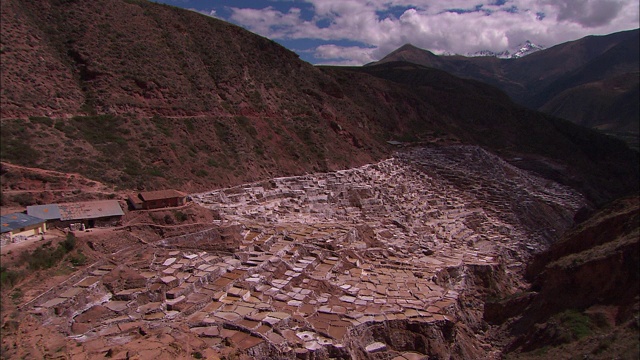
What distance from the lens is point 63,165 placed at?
1873 centimetres

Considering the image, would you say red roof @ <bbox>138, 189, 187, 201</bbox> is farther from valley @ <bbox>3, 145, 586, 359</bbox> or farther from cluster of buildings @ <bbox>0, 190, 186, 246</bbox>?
valley @ <bbox>3, 145, 586, 359</bbox>

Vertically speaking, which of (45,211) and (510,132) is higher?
(510,132)

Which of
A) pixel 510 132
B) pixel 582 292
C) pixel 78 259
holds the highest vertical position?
pixel 510 132

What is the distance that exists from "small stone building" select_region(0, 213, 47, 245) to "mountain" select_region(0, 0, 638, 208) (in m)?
1.82

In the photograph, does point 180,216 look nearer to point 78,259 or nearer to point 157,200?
point 157,200

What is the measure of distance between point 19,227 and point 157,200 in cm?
549

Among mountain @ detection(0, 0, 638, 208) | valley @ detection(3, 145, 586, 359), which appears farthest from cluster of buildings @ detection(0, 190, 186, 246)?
mountain @ detection(0, 0, 638, 208)

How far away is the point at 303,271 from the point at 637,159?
58.4m

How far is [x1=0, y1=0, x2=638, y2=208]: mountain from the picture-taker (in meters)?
20.9

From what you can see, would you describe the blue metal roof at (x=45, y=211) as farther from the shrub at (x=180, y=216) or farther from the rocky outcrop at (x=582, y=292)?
the rocky outcrop at (x=582, y=292)

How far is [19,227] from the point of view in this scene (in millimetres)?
13992

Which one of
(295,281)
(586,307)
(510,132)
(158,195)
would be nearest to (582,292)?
(586,307)

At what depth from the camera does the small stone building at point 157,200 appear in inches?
722

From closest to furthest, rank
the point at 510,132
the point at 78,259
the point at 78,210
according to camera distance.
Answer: the point at 78,259 → the point at 78,210 → the point at 510,132
